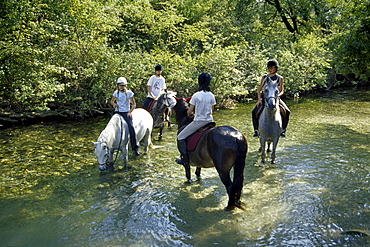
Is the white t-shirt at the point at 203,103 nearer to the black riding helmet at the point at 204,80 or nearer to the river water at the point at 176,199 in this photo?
the black riding helmet at the point at 204,80

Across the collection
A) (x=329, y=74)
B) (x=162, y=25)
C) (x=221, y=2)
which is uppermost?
(x=221, y=2)

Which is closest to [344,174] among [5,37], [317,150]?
[317,150]

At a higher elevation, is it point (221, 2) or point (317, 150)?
point (221, 2)

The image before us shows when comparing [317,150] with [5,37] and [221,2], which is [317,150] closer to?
[5,37]

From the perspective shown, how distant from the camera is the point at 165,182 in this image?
23.6ft

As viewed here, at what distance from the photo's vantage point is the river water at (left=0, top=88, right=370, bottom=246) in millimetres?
4723

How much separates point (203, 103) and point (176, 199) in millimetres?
2132

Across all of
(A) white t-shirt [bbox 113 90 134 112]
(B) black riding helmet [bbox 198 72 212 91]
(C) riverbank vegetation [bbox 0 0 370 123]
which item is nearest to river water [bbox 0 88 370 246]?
(A) white t-shirt [bbox 113 90 134 112]

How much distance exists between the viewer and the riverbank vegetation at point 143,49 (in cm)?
1138

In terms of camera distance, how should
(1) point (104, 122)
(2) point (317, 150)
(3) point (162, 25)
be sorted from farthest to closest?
(3) point (162, 25), (1) point (104, 122), (2) point (317, 150)

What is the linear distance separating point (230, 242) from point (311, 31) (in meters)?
26.1

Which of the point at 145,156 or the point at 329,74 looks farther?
the point at 329,74

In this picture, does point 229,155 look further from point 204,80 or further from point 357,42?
point 357,42

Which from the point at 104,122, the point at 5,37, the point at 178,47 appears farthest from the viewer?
the point at 178,47
